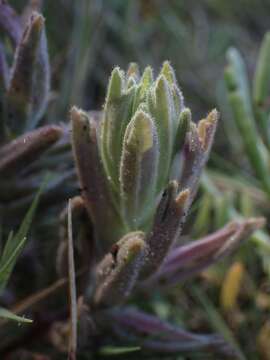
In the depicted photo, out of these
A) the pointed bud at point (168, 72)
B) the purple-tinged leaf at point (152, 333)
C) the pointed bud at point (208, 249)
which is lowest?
the purple-tinged leaf at point (152, 333)

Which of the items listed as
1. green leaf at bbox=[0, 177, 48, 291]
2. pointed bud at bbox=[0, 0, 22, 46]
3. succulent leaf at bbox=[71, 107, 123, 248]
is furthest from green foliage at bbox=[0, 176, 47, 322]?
pointed bud at bbox=[0, 0, 22, 46]

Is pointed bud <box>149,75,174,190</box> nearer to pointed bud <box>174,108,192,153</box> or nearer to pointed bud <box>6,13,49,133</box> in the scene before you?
pointed bud <box>174,108,192,153</box>

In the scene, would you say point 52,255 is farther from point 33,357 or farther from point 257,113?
point 257,113

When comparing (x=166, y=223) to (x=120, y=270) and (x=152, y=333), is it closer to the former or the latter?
(x=120, y=270)

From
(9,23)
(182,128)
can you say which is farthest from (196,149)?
(9,23)

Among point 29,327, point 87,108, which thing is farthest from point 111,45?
point 29,327

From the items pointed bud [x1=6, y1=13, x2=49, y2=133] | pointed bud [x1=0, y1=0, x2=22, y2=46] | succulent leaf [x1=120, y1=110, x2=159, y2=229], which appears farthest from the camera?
pointed bud [x1=0, y1=0, x2=22, y2=46]

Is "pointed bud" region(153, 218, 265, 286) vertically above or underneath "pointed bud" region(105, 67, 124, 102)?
underneath

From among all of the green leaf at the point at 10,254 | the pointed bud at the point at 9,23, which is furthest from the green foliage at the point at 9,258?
the pointed bud at the point at 9,23

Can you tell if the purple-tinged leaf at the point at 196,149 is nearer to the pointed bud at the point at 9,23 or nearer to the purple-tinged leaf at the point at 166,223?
the purple-tinged leaf at the point at 166,223
